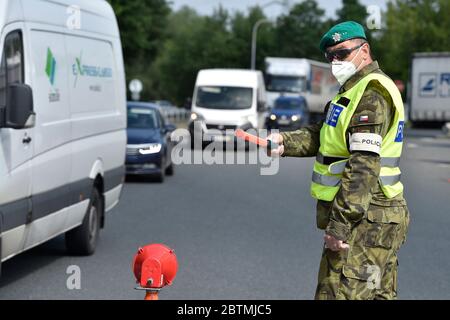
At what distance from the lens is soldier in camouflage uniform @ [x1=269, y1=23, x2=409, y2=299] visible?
5125 mm

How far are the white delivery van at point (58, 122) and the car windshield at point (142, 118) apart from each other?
8.72 m

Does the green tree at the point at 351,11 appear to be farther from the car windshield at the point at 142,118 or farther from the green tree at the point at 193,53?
the car windshield at the point at 142,118

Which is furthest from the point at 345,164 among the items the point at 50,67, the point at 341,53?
the point at 50,67

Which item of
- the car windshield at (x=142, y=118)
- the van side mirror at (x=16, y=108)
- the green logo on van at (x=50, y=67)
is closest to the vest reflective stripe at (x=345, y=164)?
the van side mirror at (x=16, y=108)

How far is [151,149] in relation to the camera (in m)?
20.9

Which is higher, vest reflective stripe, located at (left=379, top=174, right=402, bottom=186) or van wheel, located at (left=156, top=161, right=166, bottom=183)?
vest reflective stripe, located at (left=379, top=174, right=402, bottom=186)

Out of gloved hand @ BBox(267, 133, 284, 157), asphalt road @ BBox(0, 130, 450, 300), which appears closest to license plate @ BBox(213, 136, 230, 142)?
asphalt road @ BBox(0, 130, 450, 300)

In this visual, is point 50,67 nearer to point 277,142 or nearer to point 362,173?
point 277,142

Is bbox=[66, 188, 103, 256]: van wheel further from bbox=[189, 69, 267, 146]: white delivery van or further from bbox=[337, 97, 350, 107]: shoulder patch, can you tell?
bbox=[189, 69, 267, 146]: white delivery van

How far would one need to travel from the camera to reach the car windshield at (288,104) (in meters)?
51.5

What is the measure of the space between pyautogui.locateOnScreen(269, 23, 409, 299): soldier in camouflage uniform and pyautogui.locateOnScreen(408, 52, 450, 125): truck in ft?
148

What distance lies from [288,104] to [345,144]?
46.5 m

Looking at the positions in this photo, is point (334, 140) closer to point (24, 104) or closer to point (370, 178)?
point (370, 178)
